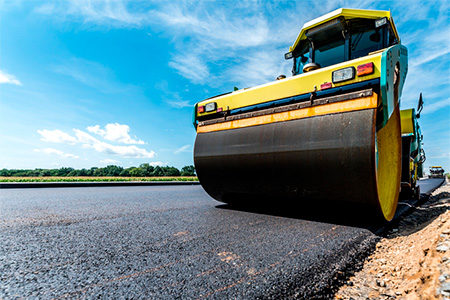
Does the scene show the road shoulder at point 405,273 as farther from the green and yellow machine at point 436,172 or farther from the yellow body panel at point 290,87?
the green and yellow machine at point 436,172

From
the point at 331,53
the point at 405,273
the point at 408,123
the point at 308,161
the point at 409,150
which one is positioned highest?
the point at 331,53

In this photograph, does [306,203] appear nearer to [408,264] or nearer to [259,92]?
[408,264]

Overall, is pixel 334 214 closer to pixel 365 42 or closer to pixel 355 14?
pixel 365 42

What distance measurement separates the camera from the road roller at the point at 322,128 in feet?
7.55

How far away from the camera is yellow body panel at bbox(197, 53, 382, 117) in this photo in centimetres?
242

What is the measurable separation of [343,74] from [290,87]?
585mm

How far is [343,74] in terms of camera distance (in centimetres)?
250

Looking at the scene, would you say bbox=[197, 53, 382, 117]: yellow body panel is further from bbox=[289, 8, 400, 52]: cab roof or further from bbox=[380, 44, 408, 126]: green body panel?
bbox=[289, 8, 400, 52]: cab roof

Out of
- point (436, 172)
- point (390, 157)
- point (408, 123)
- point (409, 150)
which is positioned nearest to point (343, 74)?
point (390, 157)

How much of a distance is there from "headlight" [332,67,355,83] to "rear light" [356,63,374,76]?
5 cm

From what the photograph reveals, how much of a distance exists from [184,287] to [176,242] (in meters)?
0.72

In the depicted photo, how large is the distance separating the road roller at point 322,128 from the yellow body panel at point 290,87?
0.04 ft

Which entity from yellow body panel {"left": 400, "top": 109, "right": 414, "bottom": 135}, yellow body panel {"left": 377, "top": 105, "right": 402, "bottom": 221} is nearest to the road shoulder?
yellow body panel {"left": 377, "top": 105, "right": 402, "bottom": 221}

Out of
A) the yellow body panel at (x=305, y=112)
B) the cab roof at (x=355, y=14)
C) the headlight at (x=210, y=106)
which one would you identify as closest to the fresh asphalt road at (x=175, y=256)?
the yellow body panel at (x=305, y=112)
